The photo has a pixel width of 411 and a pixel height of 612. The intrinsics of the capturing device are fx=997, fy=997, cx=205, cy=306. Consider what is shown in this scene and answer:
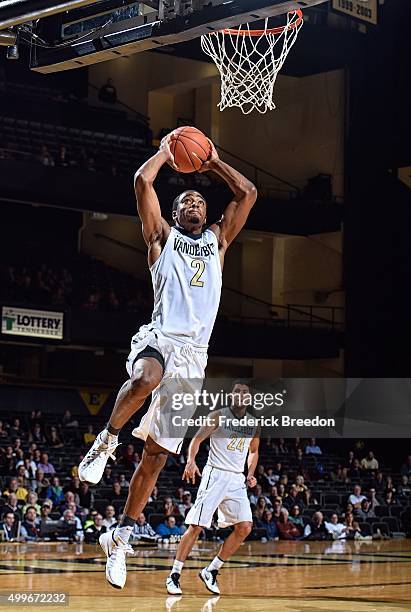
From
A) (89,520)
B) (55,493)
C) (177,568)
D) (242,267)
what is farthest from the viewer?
(242,267)

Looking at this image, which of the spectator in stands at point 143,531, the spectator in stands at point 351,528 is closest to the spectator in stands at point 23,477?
the spectator in stands at point 143,531

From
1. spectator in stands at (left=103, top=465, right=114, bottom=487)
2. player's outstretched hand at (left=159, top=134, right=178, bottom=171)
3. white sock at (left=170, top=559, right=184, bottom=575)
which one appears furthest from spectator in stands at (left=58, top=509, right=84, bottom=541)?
player's outstretched hand at (left=159, top=134, right=178, bottom=171)

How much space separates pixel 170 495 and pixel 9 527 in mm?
3894

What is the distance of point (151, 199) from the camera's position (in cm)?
643

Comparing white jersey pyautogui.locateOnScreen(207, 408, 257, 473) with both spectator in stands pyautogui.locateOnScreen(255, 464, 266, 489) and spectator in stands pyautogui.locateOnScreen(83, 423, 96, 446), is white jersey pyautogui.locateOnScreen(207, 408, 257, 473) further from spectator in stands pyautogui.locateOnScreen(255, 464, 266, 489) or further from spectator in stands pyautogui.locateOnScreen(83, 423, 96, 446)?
spectator in stands pyautogui.locateOnScreen(83, 423, 96, 446)

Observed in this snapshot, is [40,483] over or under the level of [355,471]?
under

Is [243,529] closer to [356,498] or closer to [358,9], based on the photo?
[356,498]

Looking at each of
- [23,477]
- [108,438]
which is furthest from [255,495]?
[108,438]

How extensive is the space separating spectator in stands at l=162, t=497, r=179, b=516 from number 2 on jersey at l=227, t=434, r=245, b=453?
22.9ft

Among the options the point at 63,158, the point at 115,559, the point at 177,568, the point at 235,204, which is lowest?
the point at 177,568

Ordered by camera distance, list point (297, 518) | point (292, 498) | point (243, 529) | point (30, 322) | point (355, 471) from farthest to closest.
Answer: point (355, 471)
point (30, 322)
point (292, 498)
point (297, 518)
point (243, 529)

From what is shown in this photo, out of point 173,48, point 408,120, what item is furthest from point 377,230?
point 173,48

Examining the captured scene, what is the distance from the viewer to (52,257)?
28078mm

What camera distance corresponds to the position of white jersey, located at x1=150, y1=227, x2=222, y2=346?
655 cm
